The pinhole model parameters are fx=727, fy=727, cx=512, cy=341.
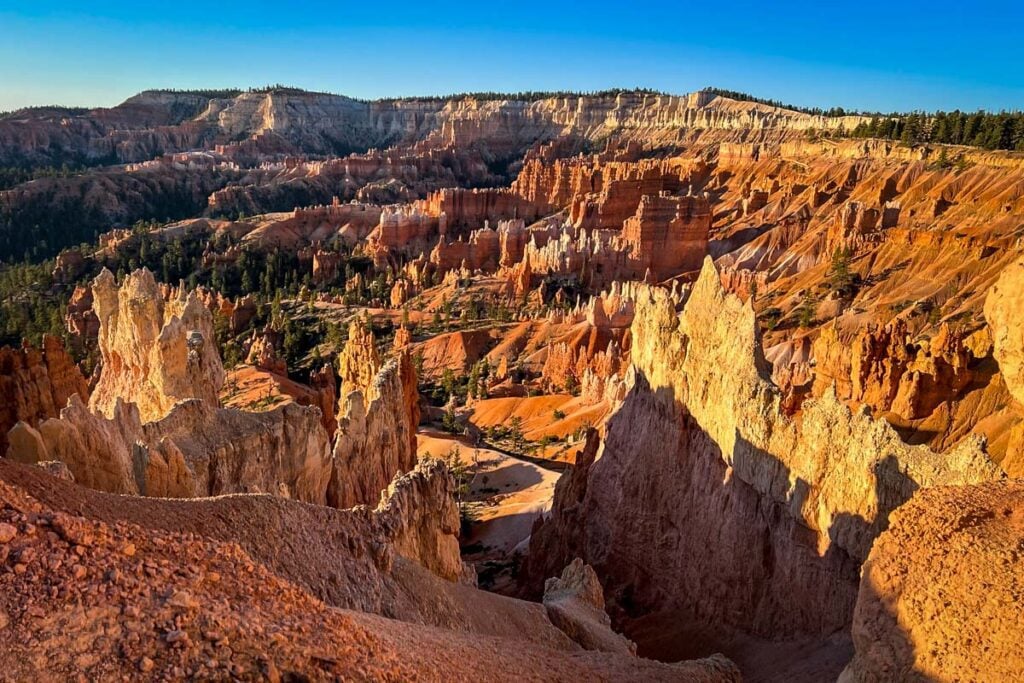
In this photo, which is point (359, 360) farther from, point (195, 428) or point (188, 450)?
point (188, 450)

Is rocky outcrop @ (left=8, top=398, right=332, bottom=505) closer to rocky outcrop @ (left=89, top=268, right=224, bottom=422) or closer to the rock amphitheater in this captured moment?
the rock amphitheater

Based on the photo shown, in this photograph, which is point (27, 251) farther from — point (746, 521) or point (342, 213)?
point (746, 521)

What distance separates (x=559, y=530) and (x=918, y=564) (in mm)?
12551

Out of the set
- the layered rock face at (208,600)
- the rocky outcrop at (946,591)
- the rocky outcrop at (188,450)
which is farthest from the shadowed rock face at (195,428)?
the rocky outcrop at (946,591)

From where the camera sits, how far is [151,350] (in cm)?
2159

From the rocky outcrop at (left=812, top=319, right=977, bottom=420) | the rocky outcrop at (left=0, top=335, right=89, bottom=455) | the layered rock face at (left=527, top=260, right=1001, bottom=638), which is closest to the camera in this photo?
the layered rock face at (left=527, top=260, right=1001, bottom=638)

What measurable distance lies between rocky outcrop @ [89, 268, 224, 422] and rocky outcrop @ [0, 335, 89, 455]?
1.01m

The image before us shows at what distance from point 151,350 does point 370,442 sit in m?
7.54

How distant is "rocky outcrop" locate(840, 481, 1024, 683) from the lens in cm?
726

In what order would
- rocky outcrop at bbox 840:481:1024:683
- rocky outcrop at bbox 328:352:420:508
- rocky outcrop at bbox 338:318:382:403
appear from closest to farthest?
rocky outcrop at bbox 840:481:1024:683 < rocky outcrop at bbox 328:352:420:508 < rocky outcrop at bbox 338:318:382:403

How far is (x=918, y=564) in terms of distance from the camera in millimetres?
8148

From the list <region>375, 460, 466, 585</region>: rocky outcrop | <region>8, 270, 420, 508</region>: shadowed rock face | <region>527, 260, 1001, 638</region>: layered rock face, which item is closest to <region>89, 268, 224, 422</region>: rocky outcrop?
<region>8, 270, 420, 508</region>: shadowed rock face

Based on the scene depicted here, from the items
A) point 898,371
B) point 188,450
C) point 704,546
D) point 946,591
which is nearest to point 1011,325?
point 946,591

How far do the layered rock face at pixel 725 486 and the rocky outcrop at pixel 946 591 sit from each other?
2756mm
